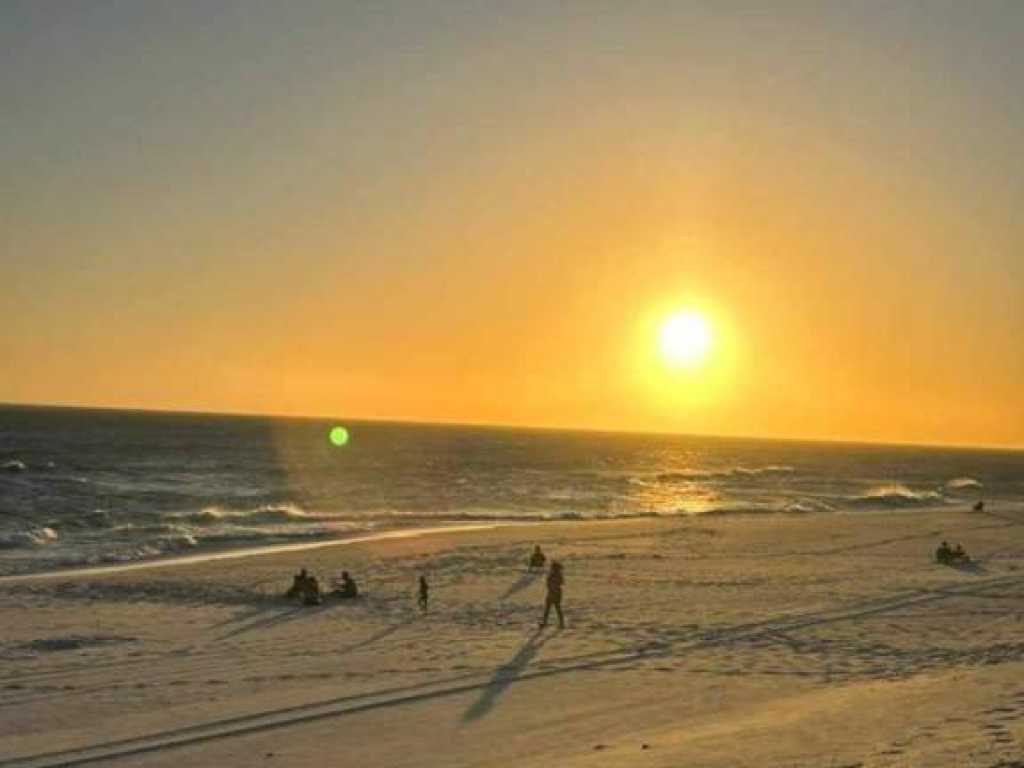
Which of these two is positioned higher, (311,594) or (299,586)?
(299,586)

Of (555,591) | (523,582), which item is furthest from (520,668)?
(523,582)

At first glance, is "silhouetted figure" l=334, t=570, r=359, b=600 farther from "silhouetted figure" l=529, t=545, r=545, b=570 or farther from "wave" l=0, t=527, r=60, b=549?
"wave" l=0, t=527, r=60, b=549

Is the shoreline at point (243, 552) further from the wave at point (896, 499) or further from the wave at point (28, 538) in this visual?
the wave at point (896, 499)

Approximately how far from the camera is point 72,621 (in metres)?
24.6

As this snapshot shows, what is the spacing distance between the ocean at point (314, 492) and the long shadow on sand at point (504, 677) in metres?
22.4

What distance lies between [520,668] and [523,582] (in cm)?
1365

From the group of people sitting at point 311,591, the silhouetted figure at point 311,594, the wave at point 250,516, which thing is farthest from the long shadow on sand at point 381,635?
the wave at point 250,516

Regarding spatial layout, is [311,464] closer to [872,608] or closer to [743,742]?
[872,608]

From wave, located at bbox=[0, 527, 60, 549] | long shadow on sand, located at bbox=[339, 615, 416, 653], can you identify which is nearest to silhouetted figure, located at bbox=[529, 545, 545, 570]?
long shadow on sand, located at bbox=[339, 615, 416, 653]

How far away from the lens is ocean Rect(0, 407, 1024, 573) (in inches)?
1961

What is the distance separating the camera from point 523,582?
31.8 meters

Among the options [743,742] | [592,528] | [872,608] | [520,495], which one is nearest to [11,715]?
[743,742]

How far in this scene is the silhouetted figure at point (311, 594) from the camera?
88.1 feet

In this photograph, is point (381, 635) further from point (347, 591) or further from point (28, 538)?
point (28, 538)
